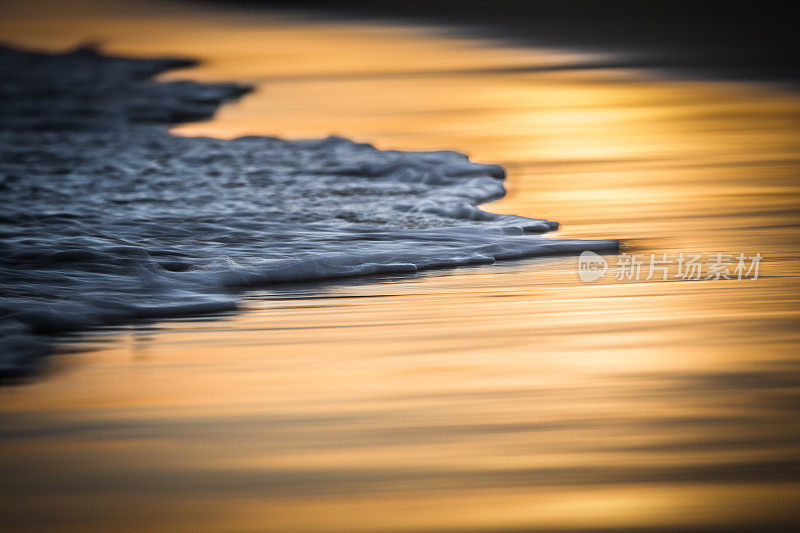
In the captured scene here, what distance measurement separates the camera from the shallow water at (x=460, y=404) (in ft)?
3.66

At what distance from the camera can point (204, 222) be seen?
2.72m

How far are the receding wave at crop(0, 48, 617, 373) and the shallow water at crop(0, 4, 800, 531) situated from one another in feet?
0.36

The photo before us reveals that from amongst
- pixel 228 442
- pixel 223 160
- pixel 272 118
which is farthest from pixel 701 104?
pixel 228 442

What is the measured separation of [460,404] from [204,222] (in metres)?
1.48

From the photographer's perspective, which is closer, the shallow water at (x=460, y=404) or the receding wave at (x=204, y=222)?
the shallow water at (x=460, y=404)

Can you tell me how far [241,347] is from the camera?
5.46 feet

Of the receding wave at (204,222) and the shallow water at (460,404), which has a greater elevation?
the receding wave at (204,222)

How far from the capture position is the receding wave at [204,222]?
2.00m

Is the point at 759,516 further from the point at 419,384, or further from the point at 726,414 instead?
the point at 419,384

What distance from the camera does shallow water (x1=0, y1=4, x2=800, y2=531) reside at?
1116mm

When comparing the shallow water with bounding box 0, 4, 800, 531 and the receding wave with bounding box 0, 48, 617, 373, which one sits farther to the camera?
the receding wave with bounding box 0, 48, 617, 373

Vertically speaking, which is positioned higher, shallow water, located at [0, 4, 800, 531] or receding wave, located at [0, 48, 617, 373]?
receding wave, located at [0, 48, 617, 373]

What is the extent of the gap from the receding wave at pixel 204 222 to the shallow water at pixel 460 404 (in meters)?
0.11

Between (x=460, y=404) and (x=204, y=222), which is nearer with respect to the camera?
(x=460, y=404)
